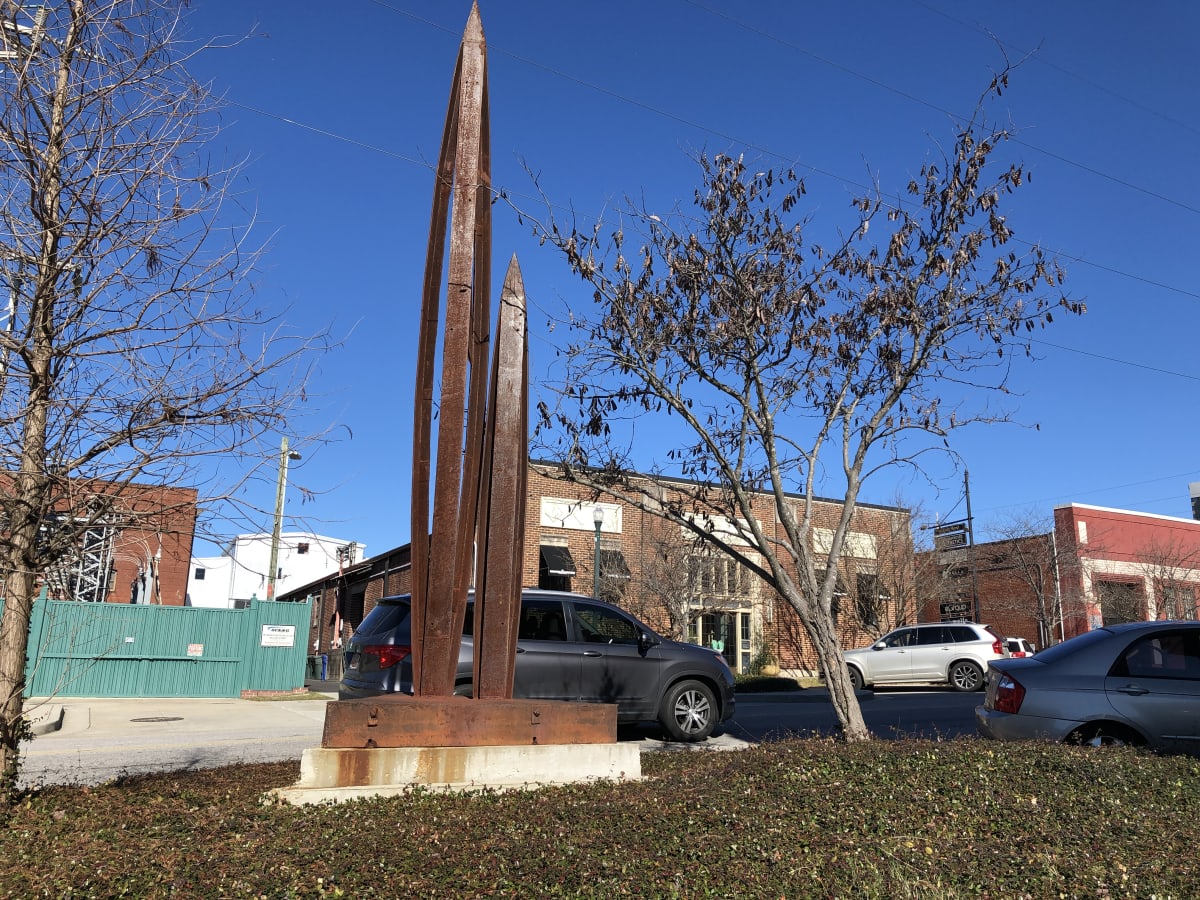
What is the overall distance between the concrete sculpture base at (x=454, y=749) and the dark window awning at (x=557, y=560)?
16.9m

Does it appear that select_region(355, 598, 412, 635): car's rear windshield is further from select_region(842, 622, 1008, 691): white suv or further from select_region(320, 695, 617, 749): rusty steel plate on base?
Result: select_region(842, 622, 1008, 691): white suv

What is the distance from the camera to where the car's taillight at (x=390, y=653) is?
878 cm

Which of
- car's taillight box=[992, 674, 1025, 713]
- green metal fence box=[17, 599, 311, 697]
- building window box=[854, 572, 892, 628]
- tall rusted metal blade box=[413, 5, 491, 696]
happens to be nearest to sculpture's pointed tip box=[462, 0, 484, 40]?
tall rusted metal blade box=[413, 5, 491, 696]

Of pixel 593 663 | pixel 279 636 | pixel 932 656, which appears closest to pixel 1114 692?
pixel 593 663

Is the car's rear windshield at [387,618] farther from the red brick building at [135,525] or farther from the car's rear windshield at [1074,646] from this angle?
the car's rear windshield at [1074,646]

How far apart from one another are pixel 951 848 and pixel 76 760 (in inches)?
354

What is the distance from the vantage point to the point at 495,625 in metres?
6.47

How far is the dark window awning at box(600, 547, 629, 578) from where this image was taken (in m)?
24.3

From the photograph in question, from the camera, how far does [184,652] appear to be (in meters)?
19.6

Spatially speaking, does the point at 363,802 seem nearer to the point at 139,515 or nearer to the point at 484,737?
the point at 484,737

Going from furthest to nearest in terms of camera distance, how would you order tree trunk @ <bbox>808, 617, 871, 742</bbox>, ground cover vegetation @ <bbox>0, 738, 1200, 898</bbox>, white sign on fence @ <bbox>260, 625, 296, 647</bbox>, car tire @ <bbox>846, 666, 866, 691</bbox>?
1. car tire @ <bbox>846, 666, 866, 691</bbox>
2. white sign on fence @ <bbox>260, 625, 296, 647</bbox>
3. tree trunk @ <bbox>808, 617, 871, 742</bbox>
4. ground cover vegetation @ <bbox>0, 738, 1200, 898</bbox>

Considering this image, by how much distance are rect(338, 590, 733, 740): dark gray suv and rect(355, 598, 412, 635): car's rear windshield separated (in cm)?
1

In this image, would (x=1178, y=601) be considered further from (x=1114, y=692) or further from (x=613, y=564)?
(x=1114, y=692)

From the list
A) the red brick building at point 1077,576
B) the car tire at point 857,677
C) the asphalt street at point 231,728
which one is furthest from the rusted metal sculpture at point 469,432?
the red brick building at point 1077,576
